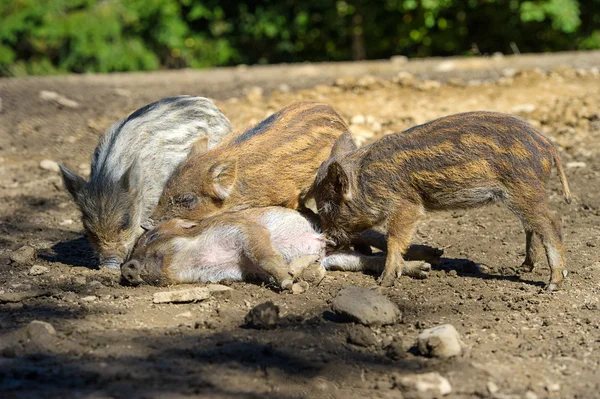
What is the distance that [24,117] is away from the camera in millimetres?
9109

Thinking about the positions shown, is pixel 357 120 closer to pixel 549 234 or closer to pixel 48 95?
pixel 48 95

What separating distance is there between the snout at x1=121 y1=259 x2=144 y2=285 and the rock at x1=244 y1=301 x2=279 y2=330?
101cm

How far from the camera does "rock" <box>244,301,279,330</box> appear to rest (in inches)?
156

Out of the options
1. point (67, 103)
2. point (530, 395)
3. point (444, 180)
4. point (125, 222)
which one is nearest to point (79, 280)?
point (125, 222)

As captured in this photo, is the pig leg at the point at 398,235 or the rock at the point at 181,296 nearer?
the rock at the point at 181,296

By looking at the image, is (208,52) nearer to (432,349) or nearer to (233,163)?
(233,163)

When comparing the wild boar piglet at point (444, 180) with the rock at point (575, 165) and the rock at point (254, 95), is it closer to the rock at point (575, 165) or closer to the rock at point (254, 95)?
the rock at point (575, 165)

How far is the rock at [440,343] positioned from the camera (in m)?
3.65

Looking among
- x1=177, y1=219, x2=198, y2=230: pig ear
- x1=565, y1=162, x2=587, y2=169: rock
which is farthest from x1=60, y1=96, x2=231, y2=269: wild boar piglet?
x1=565, y1=162, x2=587, y2=169: rock

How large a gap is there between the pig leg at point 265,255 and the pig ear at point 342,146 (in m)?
0.75

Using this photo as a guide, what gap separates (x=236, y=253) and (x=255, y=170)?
0.67m

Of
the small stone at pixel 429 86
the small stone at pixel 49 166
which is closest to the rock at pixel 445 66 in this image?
the small stone at pixel 429 86

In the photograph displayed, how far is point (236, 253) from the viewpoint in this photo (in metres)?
4.99

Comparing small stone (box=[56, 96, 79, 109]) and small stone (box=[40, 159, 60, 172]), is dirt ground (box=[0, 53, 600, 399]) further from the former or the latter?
small stone (box=[56, 96, 79, 109])
